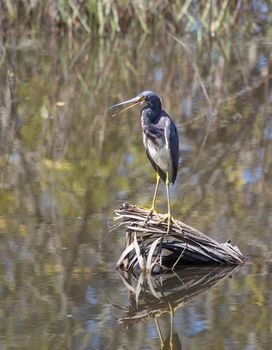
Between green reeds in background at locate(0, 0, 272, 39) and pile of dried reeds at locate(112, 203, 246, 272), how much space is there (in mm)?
8373

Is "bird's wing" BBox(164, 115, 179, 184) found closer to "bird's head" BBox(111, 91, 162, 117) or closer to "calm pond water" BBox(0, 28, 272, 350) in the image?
"bird's head" BBox(111, 91, 162, 117)

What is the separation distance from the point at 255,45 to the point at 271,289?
8663mm

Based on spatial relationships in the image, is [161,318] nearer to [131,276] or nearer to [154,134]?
[131,276]

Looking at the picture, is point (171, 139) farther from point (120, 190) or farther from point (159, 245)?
A: point (120, 190)

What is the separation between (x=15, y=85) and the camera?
12.6 metres

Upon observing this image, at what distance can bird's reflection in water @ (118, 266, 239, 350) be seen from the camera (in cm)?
603

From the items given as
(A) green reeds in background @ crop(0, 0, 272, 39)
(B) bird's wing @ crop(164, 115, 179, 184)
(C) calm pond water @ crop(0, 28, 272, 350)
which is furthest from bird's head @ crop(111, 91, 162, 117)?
(A) green reeds in background @ crop(0, 0, 272, 39)

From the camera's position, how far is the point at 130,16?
51.0ft

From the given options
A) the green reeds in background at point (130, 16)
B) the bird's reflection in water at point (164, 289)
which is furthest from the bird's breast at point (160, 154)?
the green reeds in background at point (130, 16)

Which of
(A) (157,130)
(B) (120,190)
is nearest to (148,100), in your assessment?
(A) (157,130)


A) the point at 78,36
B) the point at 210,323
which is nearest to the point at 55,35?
the point at 78,36

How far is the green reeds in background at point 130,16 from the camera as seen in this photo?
49.1 ft

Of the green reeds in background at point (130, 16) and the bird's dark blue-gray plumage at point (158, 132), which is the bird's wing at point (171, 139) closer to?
the bird's dark blue-gray plumage at point (158, 132)

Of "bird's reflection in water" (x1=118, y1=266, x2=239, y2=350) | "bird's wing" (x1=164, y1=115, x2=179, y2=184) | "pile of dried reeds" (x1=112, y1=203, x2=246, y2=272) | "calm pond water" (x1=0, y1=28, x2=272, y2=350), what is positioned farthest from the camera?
"bird's wing" (x1=164, y1=115, x2=179, y2=184)
